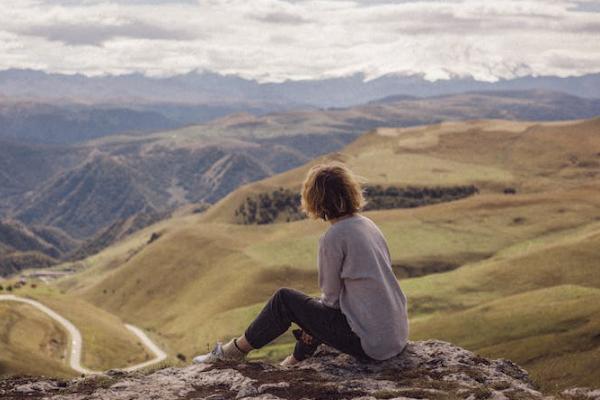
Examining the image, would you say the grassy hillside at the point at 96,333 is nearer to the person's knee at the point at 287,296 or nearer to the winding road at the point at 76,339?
the winding road at the point at 76,339

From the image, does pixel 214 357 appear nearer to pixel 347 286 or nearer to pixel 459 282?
pixel 347 286

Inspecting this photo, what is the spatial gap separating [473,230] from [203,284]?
72175 mm

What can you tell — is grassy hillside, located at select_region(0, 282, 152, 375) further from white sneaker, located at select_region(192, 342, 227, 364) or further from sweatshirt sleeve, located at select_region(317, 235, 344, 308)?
sweatshirt sleeve, located at select_region(317, 235, 344, 308)

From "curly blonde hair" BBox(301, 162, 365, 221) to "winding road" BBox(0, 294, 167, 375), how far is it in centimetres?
8530

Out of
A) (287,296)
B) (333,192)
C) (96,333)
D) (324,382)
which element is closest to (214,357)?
(287,296)

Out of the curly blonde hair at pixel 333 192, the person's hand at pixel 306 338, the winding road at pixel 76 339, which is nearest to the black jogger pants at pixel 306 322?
the person's hand at pixel 306 338

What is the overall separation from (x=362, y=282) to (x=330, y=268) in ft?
2.87

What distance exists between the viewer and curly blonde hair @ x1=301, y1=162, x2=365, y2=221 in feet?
54.7

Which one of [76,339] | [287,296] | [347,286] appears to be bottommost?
[76,339]

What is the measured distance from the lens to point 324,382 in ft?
53.4

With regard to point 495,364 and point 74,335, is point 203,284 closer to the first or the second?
point 74,335

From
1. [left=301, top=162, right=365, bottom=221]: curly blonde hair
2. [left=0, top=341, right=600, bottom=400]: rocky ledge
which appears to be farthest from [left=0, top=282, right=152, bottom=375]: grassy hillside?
[left=301, top=162, right=365, bottom=221]: curly blonde hair

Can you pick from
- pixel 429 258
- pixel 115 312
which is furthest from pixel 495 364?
pixel 115 312

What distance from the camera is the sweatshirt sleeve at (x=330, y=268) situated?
16422mm
